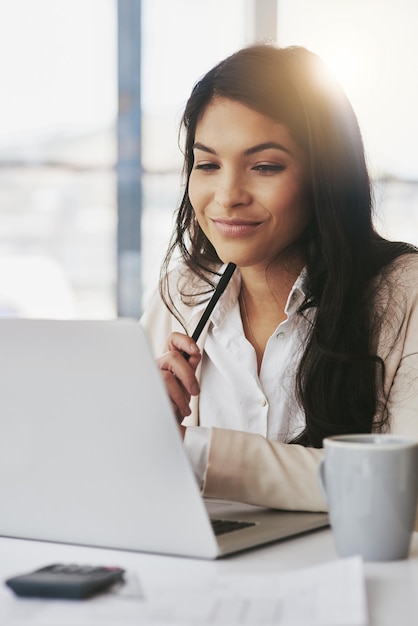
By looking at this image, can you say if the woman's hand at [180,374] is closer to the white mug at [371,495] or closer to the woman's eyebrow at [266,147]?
the woman's eyebrow at [266,147]

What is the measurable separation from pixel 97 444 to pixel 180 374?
49 cm

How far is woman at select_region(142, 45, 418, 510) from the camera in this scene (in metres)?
1.50

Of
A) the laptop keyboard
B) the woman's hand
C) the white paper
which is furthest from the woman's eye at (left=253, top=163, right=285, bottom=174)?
the white paper

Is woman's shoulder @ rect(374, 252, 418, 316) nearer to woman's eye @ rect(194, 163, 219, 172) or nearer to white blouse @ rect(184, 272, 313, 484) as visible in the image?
white blouse @ rect(184, 272, 313, 484)

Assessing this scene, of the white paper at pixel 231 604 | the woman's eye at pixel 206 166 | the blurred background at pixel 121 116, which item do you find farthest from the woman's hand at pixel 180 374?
the blurred background at pixel 121 116

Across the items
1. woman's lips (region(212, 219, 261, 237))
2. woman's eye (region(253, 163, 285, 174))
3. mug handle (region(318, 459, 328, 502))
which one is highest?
woman's eye (region(253, 163, 285, 174))

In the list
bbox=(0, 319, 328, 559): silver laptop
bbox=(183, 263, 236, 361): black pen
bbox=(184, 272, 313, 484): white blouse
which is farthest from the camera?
bbox=(184, 272, 313, 484): white blouse

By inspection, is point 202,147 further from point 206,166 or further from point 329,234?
point 329,234

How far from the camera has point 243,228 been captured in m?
1.54

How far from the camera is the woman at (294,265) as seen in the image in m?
1.50

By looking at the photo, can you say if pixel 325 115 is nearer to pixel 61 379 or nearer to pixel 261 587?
pixel 61 379

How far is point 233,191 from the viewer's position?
151 centimetres

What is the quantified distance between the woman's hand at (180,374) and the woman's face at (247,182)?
0.23 meters

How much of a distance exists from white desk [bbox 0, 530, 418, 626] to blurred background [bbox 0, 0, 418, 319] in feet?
10.9
